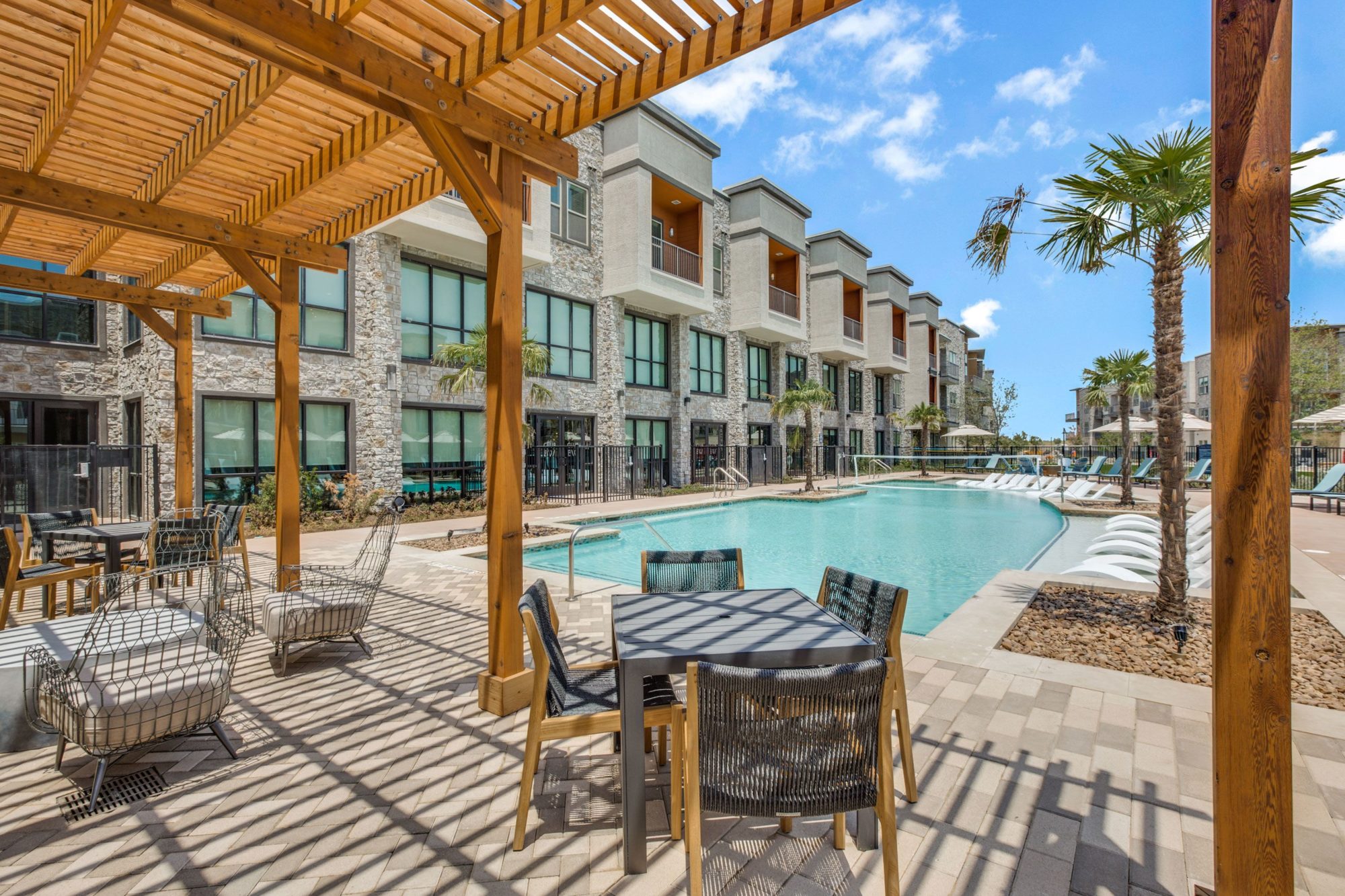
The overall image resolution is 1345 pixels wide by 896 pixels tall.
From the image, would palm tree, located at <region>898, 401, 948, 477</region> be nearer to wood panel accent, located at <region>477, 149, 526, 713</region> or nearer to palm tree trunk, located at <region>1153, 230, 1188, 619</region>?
palm tree trunk, located at <region>1153, 230, 1188, 619</region>

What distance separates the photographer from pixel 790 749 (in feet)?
5.79

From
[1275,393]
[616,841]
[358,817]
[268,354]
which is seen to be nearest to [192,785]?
[358,817]

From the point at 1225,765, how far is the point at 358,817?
2.88 meters

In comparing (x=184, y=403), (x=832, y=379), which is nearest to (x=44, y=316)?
(x=184, y=403)

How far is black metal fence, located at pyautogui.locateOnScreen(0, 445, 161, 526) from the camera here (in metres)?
8.26

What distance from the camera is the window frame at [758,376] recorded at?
22.0 metres

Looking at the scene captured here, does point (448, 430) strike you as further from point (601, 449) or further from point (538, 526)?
point (538, 526)

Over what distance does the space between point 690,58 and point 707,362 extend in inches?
692

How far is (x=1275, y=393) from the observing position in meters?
1.64

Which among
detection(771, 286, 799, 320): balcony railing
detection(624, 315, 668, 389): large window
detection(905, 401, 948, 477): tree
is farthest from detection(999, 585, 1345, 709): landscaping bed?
detection(905, 401, 948, 477): tree

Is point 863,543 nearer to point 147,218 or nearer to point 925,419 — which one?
point 147,218

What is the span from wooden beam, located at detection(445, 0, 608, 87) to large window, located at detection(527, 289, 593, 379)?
37.5 feet

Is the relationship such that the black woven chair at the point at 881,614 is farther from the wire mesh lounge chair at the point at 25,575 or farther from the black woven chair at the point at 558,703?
the wire mesh lounge chair at the point at 25,575

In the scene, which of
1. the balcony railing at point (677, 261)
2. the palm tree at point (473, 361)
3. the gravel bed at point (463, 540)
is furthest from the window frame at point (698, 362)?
the gravel bed at point (463, 540)
